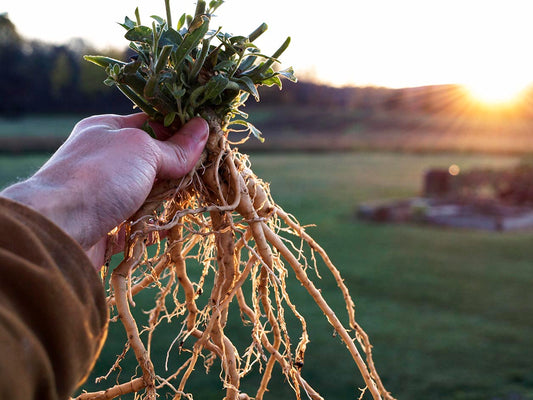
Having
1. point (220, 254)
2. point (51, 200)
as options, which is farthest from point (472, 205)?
point (51, 200)

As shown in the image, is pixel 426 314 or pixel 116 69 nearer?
pixel 116 69

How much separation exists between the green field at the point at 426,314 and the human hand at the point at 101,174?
19 centimetres

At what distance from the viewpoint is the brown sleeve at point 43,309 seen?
618 millimetres

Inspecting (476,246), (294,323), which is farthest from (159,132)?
(476,246)

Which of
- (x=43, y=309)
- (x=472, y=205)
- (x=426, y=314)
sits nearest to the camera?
(x=43, y=309)

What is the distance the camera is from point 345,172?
41.8 ft

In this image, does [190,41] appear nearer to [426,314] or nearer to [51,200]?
[51,200]

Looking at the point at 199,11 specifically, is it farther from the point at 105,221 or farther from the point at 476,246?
the point at 476,246

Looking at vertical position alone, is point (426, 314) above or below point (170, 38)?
below

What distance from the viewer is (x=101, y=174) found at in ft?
3.08

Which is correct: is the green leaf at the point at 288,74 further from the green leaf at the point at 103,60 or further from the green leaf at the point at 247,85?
the green leaf at the point at 103,60

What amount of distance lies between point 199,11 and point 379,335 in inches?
98.1

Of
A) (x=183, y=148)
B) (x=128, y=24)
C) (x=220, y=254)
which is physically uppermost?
(x=128, y=24)

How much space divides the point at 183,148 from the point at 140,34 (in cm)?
25
